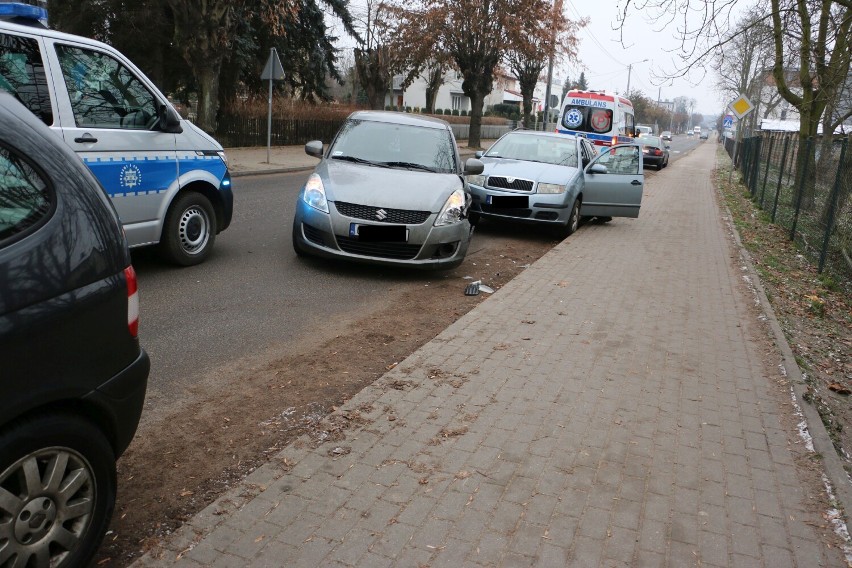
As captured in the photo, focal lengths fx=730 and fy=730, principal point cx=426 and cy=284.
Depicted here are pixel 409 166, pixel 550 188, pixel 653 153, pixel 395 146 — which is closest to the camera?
pixel 409 166

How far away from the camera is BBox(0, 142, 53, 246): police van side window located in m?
2.44

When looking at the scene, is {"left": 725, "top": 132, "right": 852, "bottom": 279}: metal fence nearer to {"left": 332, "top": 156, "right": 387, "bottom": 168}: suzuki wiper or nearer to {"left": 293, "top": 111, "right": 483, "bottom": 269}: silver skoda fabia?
{"left": 293, "top": 111, "right": 483, "bottom": 269}: silver skoda fabia

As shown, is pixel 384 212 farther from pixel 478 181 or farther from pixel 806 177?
pixel 806 177

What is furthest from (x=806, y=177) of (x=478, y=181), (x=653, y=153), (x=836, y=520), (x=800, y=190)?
(x=653, y=153)

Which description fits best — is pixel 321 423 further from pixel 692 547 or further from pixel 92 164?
pixel 92 164

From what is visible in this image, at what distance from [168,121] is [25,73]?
1400mm

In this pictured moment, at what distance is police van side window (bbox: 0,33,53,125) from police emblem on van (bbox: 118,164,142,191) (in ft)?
2.61

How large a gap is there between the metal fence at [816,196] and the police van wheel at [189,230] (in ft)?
26.1

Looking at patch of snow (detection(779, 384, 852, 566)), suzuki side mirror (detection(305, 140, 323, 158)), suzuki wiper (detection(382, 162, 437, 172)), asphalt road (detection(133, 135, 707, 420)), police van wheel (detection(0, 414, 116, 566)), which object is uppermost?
suzuki side mirror (detection(305, 140, 323, 158))

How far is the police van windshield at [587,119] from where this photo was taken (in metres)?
25.8

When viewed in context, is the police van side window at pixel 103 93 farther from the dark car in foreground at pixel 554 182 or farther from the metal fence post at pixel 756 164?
the metal fence post at pixel 756 164

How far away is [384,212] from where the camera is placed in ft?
24.9

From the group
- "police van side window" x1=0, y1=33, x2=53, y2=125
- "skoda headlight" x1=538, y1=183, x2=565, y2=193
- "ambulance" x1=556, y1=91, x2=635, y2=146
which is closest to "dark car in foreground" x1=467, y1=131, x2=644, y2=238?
"skoda headlight" x1=538, y1=183, x2=565, y2=193

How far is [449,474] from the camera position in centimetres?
369
